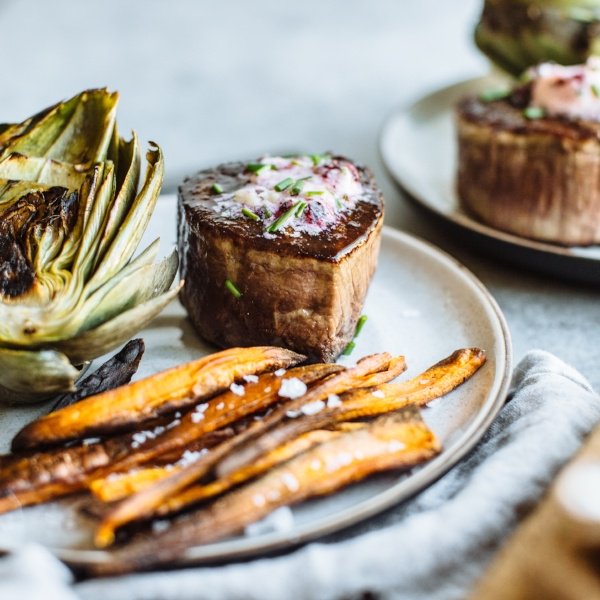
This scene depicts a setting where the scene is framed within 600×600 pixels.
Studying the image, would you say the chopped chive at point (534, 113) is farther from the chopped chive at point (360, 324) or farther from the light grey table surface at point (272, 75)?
the chopped chive at point (360, 324)

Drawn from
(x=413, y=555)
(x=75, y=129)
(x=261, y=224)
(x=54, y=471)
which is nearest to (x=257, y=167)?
(x=261, y=224)

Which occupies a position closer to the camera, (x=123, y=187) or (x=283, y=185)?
(x=123, y=187)

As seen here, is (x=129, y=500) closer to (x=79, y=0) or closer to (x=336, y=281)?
(x=336, y=281)

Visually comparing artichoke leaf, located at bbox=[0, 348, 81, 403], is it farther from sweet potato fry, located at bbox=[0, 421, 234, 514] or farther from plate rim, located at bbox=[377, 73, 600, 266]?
plate rim, located at bbox=[377, 73, 600, 266]

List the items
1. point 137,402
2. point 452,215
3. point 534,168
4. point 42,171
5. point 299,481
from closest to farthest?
point 299,481 → point 137,402 → point 42,171 → point 534,168 → point 452,215

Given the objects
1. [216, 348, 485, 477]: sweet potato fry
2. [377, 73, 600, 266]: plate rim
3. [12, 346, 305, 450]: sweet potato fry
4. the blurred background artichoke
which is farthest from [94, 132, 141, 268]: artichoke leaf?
the blurred background artichoke

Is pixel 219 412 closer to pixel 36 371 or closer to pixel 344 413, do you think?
pixel 344 413
